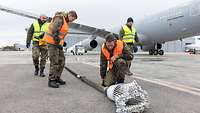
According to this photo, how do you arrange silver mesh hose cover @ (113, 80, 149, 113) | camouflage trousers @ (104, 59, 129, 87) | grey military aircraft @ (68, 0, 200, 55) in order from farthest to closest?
1. grey military aircraft @ (68, 0, 200, 55)
2. camouflage trousers @ (104, 59, 129, 87)
3. silver mesh hose cover @ (113, 80, 149, 113)

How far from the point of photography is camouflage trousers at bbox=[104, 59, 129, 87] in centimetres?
546

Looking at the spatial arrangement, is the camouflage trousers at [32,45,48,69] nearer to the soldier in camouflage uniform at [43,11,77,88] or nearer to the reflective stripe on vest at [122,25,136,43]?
the soldier in camouflage uniform at [43,11,77,88]

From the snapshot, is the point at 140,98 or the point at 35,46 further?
the point at 35,46

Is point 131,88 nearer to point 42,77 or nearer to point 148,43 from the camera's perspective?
point 42,77

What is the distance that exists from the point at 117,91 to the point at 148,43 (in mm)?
22627

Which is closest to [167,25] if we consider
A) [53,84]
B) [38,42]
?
[38,42]

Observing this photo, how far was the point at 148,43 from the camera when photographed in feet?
86.8

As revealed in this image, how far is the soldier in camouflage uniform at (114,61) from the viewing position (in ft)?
17.6

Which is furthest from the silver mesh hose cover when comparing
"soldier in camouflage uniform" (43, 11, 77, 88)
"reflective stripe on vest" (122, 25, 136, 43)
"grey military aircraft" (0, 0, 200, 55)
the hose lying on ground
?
"grey military aircraft" (0, 0, 200, 55)

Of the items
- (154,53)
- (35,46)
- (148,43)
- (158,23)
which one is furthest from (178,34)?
(35,46)

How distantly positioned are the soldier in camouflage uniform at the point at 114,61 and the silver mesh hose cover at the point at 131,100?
54.1 inches

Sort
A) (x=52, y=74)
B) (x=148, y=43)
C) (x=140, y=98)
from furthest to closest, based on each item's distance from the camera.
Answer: (x=148, y=43)
(x=52, y=74)
(x=140, y=98)

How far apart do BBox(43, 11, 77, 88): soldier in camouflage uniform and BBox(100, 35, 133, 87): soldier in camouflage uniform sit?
1.14 metres

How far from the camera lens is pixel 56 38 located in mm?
6156
